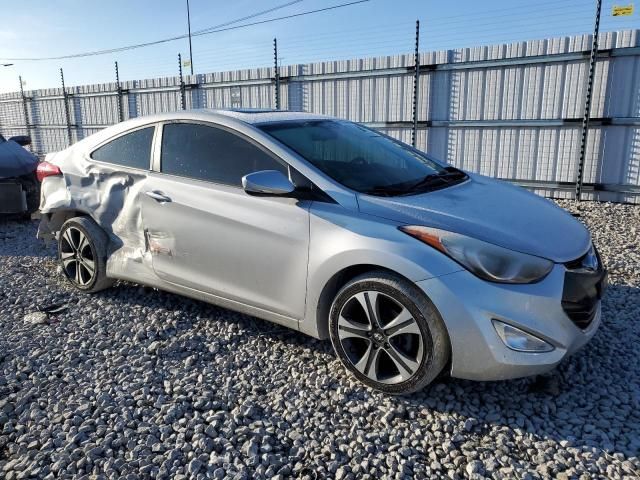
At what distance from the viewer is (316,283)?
9.51ft

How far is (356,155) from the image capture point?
3.50 metres

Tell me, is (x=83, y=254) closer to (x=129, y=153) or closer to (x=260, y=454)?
(x=129, y=153)

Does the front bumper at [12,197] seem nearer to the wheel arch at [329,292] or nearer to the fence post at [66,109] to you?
the wheel arch at [329,292]

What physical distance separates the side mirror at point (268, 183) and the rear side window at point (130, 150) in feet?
4.11

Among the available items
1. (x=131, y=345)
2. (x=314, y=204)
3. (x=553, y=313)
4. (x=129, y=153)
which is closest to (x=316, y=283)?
(x=314, y=204)

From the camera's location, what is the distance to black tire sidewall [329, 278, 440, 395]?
2.57 m

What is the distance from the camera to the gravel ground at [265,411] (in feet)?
7.47

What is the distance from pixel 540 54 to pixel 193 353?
285 inches

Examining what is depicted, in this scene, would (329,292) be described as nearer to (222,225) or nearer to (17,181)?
(222,225)

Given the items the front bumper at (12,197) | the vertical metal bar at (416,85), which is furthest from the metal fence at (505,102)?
the front bumper at (12,197)

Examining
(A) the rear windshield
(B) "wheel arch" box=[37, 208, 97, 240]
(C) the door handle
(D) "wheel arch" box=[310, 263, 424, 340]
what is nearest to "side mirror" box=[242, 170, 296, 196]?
(A) the rear windshield

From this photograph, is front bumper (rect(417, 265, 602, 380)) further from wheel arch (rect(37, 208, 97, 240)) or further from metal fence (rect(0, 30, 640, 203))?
metal fence (rect(0, 30, 640, 203))

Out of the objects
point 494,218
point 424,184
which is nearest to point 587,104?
point 424,184

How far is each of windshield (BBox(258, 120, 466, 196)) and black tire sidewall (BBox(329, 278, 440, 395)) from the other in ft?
1.91
